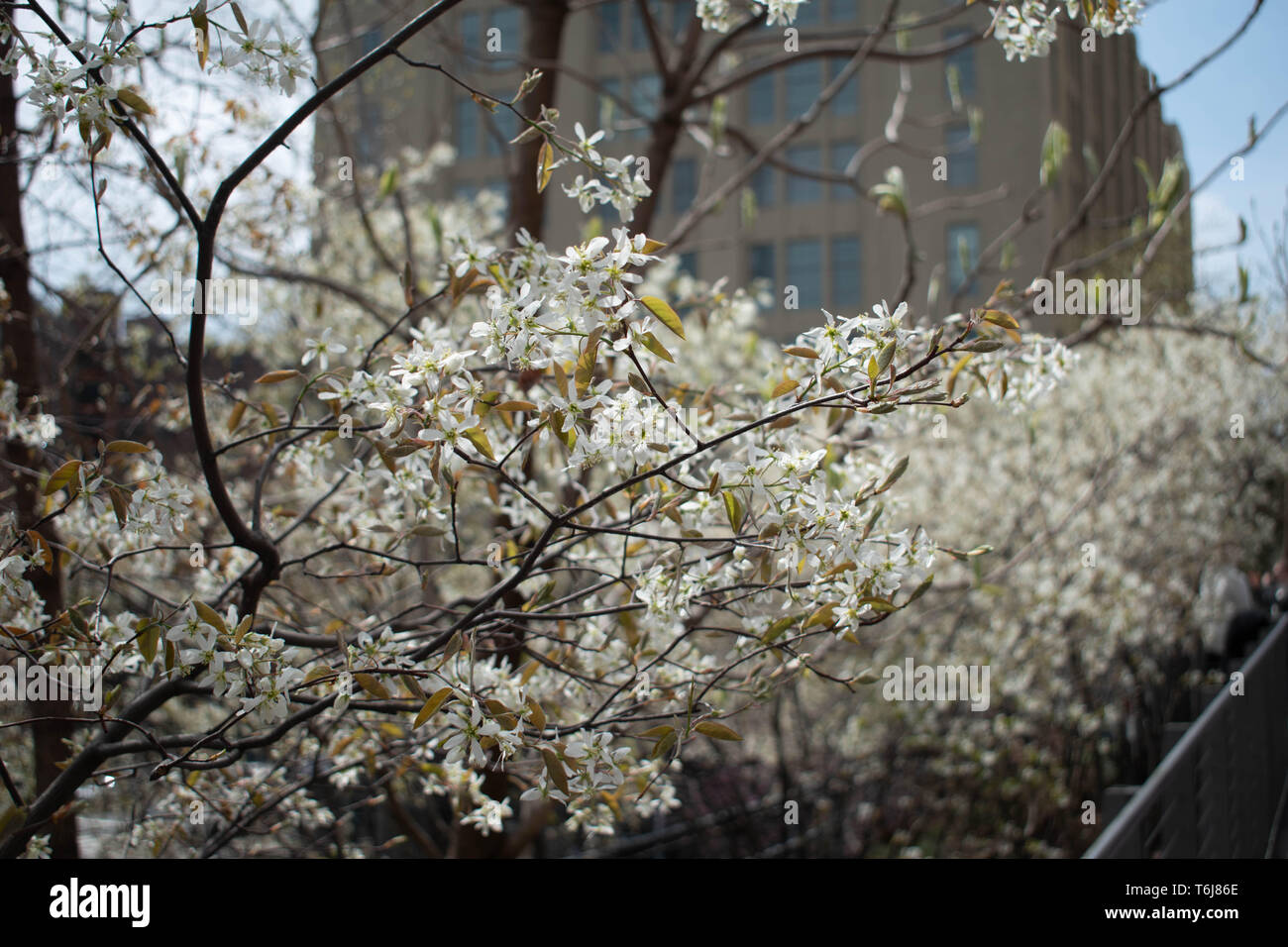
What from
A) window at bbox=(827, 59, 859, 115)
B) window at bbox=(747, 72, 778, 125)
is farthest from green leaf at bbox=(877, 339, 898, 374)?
window at bbox=(747, 72, 778, 125)

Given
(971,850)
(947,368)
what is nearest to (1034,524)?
(971,850)

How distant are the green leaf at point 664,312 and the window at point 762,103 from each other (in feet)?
96.6

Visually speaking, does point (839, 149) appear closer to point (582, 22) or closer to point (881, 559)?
point (582, 22)

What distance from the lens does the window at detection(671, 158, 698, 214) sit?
96.2 ft

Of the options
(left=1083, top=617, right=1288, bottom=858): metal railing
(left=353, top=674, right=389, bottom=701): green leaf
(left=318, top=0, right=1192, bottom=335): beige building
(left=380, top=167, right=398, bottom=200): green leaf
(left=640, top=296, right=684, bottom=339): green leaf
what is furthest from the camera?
(left=318, top=0, right=1192, bottom=335): beige building

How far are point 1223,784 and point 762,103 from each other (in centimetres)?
2853

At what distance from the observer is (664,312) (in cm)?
158

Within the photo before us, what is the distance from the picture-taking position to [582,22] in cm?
2825

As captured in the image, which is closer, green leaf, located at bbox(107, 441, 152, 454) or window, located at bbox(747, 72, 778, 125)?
green leaf, located at bbox(107, 441, 152, 454)

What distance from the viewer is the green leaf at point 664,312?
156 centimetres

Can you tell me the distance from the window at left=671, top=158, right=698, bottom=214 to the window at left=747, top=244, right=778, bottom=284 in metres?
2.59

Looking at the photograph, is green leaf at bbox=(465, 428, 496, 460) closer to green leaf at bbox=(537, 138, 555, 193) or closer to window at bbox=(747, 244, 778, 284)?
green leaf at bbox=(537, 138, 555, 193)

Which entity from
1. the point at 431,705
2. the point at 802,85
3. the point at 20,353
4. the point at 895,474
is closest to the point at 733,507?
the point at 895,474

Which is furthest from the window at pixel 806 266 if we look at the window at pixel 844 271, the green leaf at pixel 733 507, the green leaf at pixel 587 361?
the green leaf at pixel 587 361
